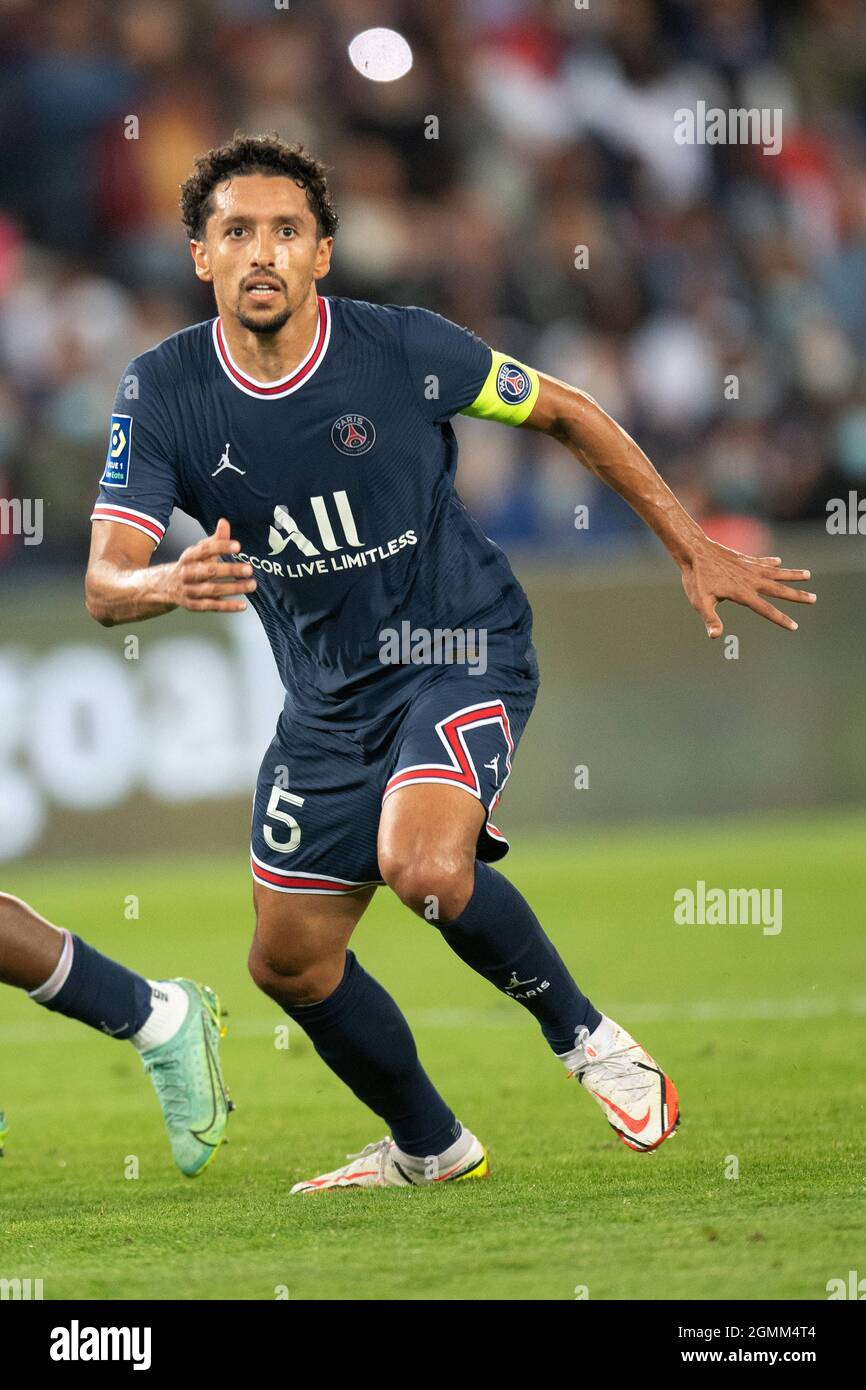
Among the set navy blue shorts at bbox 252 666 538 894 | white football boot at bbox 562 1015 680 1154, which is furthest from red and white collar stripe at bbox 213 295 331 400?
white football boot at bbox 562 1015 680 1154

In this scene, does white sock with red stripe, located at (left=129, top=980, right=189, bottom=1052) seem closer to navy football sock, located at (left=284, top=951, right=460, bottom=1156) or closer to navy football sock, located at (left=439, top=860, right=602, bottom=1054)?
navy football sock, located at (left=284, top=951, right=460, bottom=1156)

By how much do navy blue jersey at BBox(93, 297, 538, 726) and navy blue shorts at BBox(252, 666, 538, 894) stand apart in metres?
0.07

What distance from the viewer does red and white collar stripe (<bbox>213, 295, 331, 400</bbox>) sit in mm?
4812

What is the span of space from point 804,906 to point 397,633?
16.0ft

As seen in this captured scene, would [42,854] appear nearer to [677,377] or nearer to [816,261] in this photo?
[677,377]

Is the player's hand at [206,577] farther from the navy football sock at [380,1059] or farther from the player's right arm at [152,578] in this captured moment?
the navy football sock at [380,1059]

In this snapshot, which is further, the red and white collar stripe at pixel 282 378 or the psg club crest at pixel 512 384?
the psg club crest at pixel 512 384

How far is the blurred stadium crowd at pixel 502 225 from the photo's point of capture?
12.4 meters

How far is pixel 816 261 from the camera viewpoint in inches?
549

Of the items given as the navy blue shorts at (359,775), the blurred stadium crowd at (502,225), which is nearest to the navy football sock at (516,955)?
the navy blue shorts at (359,775)

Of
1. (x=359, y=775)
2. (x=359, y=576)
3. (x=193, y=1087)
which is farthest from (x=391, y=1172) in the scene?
(x=359, y=576)

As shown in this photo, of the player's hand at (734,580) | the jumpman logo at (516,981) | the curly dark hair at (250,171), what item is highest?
the curly dark hair at (250,171)
